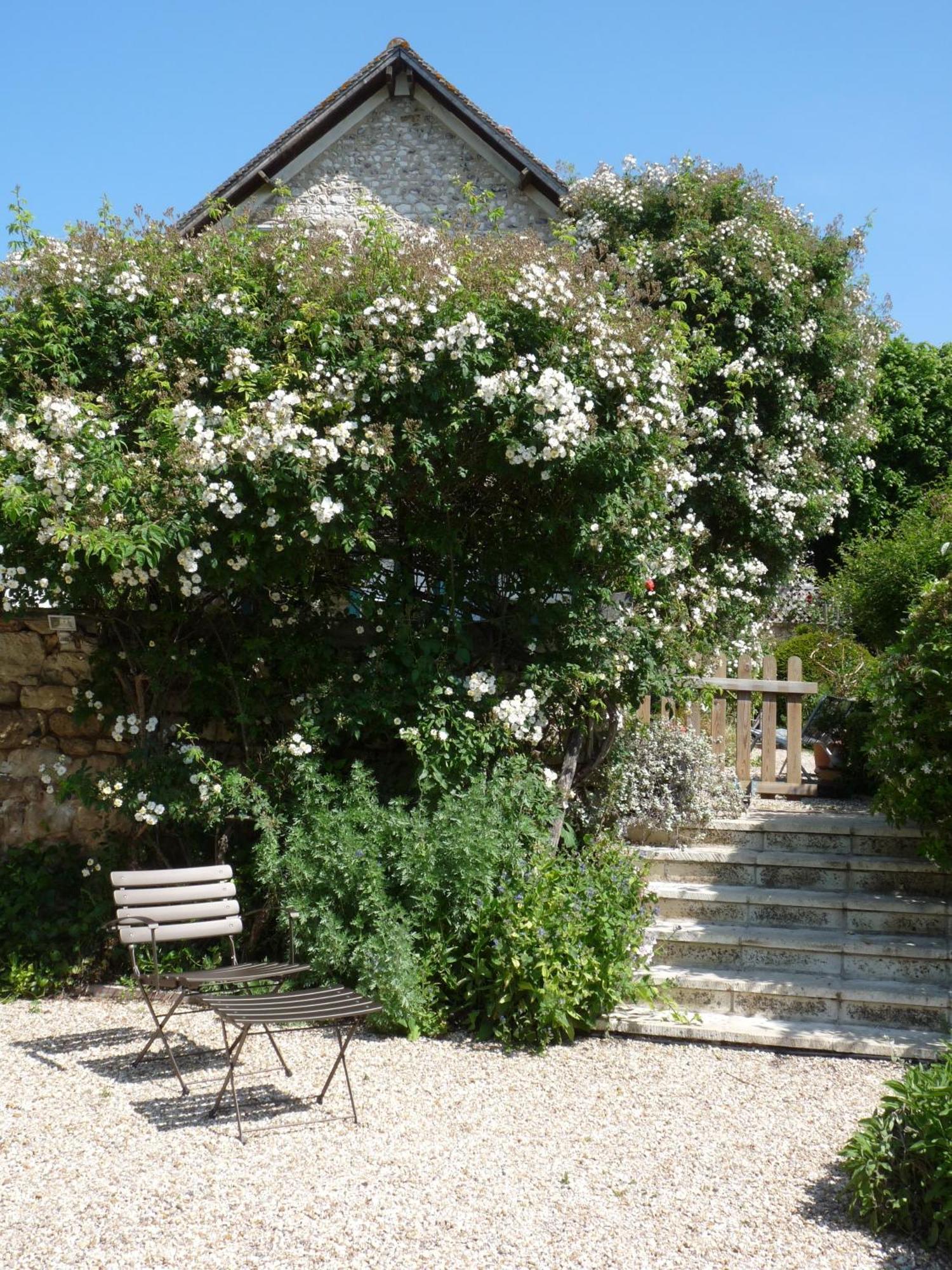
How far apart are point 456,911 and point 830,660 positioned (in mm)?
5885

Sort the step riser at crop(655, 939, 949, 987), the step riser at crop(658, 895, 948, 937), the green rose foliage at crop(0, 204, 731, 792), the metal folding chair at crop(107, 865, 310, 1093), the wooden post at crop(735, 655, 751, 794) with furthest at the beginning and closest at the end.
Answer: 1. the wooden post at crop(735, 655, 751, 794)
2. the step riser at crop(658, 895, 948, 937)
3. the step riser at crop(655, 939, 949, 987)
4. the green rose foliage at crop(0, 204, 731, 792)
5. the metal folding chair at crop(107, 865, 310, 1093)

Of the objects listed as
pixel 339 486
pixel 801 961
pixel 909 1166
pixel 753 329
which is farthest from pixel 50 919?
pixel 753 329

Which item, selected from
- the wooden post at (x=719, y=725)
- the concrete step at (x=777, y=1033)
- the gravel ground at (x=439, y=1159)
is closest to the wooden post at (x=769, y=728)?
the wooden post at (x=719, y=725)

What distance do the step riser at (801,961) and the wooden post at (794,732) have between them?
2.54 metres

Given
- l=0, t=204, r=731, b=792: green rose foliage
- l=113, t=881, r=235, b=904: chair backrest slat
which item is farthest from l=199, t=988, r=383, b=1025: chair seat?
l=0, t=204, r=731, b=792: green rose foliage

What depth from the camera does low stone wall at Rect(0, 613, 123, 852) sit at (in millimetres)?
6953

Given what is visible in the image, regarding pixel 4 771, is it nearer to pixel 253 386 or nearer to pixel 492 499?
pixel 253 386

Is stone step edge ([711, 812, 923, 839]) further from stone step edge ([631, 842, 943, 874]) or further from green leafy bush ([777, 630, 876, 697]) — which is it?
green leafy bush ([777, 630, 876, 697])

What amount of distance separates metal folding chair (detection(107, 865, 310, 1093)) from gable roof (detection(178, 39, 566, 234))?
28.0 ft

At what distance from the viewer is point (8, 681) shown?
712 cm

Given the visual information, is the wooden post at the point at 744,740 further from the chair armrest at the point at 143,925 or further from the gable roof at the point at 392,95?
the gable roof at the point at 392,95

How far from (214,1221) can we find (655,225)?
9.18m

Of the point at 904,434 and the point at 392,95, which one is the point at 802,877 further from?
the point at 904,434

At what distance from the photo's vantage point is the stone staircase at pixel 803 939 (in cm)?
552
